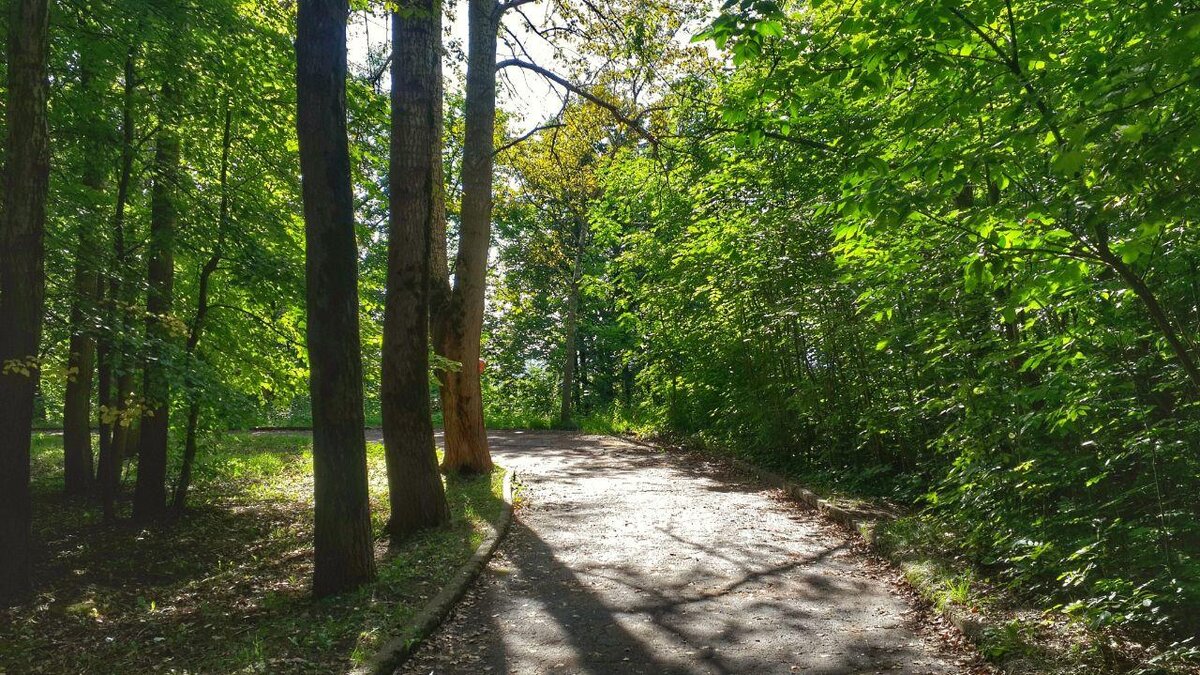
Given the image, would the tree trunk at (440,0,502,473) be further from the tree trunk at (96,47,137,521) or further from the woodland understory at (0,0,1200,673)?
the tree trunk at (96,47,137,521)

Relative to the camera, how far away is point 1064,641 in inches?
181

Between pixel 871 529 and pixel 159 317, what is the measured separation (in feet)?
25.6

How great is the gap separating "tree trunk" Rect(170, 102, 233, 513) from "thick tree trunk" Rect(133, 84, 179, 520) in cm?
26

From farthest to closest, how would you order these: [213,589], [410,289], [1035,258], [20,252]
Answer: [410,289] → [213,589] → [20,252] → [1035,258]

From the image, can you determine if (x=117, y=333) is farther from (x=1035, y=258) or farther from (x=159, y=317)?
(x=1035, y=258)

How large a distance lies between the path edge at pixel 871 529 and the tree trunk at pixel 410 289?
4443mm

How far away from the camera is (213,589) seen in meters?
7.77

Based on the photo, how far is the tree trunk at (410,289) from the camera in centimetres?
809

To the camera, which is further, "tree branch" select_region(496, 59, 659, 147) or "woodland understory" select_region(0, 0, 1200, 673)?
"tree branch" select_region(496, 59, 659, 147)

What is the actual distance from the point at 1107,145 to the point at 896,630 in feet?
11.8

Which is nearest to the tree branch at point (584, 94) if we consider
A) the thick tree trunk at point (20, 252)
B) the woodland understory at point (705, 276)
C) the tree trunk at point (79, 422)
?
the woodland understory at point (705, 276)

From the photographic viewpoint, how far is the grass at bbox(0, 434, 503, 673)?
5.48 metres

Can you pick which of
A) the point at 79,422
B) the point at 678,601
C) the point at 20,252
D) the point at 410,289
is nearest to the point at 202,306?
the point at 20,252

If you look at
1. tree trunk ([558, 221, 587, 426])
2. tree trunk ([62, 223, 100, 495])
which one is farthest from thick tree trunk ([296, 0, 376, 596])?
tree trunk ([558, 221, 587, 426])
